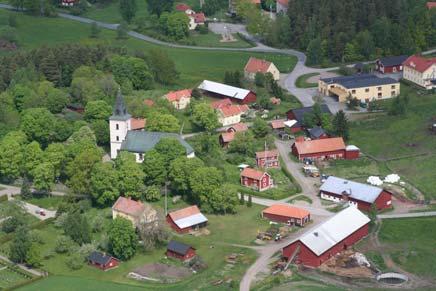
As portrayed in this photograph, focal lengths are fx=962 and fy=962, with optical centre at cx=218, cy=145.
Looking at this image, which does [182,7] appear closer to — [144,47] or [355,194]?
[144,47]

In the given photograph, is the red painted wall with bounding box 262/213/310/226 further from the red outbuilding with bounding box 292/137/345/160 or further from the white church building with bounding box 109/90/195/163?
the red outbuilding with bounding box 292/137/345/160

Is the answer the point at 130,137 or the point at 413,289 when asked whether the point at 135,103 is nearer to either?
the point at 130,137

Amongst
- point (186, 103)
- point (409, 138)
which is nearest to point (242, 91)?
point (186, 103)

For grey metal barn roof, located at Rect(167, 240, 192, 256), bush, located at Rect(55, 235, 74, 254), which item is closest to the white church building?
grey metal barn roof, located at Rect(167, 240, 192, 256)

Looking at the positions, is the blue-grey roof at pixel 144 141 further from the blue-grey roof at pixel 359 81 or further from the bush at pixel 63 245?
the blue-grey roof at pixel 359 81

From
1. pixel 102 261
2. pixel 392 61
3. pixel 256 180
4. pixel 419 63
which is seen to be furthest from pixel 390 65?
pixel 102 261

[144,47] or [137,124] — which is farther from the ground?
[144,47]
